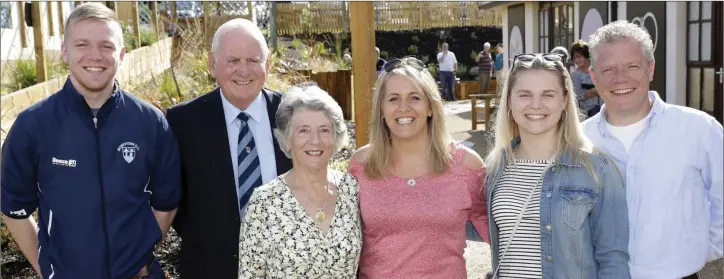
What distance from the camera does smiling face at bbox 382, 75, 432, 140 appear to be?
312cm

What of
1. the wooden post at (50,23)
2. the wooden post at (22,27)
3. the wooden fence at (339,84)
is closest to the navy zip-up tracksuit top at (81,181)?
the wooden fence at (339,84)

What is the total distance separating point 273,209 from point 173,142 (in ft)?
2.17

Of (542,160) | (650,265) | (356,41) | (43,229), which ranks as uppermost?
(356,41)

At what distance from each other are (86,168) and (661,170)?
7.62 ft

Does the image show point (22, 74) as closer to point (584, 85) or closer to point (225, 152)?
point (584, 85)

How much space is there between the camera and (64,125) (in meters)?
3.05

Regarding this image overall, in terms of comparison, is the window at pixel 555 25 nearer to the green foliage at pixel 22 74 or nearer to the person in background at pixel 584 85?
the person in background at pixel 584 85

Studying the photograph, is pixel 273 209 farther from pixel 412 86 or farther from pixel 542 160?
pixel 542 160

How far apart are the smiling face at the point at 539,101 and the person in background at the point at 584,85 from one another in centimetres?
544

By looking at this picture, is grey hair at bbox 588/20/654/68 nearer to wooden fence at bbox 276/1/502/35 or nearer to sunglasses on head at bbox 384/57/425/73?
sunglasses on head at bbox 384/57/425/73

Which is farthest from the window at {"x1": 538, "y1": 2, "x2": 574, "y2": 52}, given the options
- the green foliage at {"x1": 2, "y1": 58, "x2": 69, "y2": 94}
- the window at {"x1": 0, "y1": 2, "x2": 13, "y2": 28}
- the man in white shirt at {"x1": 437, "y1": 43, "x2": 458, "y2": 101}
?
the window at {"x1": 0, "y1": 2, "x2": 13, "y2": 28}

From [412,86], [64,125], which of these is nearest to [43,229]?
[64,125]

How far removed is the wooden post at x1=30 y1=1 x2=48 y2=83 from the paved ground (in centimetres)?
603

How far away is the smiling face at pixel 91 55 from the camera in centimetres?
310
